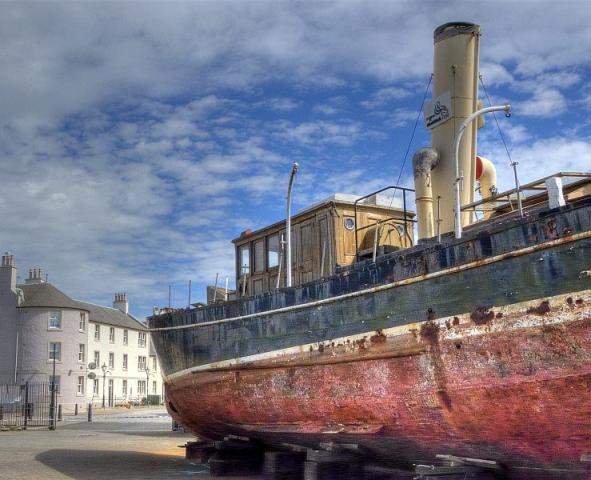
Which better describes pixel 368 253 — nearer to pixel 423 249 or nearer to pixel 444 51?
pixel 423 249

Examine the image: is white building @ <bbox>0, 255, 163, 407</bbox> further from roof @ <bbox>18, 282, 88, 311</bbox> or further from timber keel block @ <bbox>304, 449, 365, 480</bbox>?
timber keel block @ <bbox>304, 449, 365, 480</bbox>

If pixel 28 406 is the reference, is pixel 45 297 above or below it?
above

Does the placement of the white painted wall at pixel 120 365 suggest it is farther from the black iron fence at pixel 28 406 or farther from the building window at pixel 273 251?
the building window at pixel 273 251

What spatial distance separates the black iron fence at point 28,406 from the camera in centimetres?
2691

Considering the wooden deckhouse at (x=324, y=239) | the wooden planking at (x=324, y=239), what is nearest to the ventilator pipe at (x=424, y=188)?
the wooden deckhouse at (x=324, y=239)

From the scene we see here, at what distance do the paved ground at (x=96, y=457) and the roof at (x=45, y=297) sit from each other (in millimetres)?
20204

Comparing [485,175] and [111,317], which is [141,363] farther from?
[485,175]

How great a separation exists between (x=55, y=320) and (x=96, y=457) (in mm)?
29000

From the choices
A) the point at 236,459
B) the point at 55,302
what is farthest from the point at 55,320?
the point at 236,459

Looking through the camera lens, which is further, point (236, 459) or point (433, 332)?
point (236, 459)

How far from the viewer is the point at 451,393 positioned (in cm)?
790

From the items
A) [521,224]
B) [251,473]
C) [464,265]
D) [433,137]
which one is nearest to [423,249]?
[464,265]

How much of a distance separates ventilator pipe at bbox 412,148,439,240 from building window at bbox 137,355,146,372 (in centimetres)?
4444

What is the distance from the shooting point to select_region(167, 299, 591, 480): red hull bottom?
7012 millimetres
